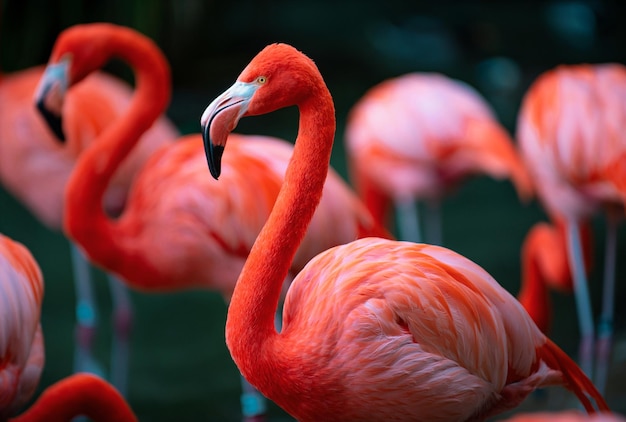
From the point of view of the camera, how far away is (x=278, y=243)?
1.86 m

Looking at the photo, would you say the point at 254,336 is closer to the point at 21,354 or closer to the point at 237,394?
the point at 21,354

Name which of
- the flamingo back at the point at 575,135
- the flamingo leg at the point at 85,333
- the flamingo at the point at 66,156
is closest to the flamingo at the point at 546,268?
the flamingo back at the point at 575,135

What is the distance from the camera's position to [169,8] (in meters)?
6.78

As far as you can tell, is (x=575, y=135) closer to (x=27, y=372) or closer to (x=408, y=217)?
(x=408, y=217)

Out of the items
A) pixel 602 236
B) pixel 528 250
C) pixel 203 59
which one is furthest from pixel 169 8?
pixel 528 250

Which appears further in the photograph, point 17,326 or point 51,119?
point 51,119

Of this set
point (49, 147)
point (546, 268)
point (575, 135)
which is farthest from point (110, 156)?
point (546, 268)

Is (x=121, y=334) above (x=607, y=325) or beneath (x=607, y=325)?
beneath

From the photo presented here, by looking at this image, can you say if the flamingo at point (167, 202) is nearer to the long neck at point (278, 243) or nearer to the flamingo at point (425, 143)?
the long neck at point (278, 243)

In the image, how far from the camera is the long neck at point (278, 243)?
5.98 feet

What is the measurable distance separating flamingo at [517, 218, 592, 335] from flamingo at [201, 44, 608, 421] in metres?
1.57

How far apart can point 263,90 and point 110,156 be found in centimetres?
106

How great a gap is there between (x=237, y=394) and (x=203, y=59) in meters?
4.81

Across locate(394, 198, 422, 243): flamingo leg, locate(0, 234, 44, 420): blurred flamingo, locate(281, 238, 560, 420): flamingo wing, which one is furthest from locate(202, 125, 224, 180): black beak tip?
locate(394, 198, 422, 243): flamingo leg
